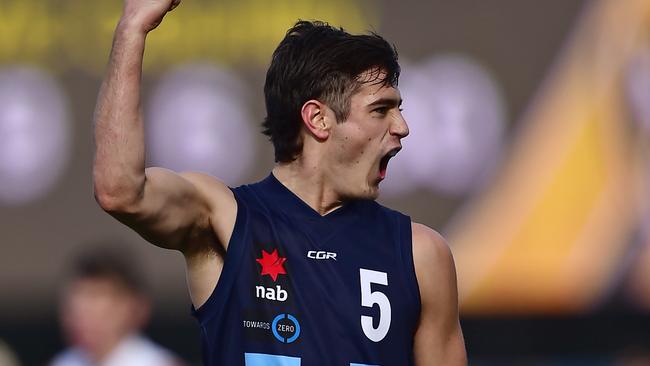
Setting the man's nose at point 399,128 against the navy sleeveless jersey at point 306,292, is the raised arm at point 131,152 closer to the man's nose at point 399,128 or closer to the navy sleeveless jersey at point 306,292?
the navy sleeveless jersey at point 306,292

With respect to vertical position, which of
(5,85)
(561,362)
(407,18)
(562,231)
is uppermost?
(407,18)

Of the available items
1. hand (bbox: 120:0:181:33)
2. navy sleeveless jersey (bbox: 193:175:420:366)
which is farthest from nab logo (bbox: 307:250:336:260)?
hand (bbox: 120:0:181:33)

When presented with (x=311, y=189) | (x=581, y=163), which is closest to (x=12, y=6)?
(x=581, y=163)

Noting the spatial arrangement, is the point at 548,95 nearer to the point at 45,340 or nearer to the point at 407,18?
the point at 407,18

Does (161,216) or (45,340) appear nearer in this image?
(161,216)

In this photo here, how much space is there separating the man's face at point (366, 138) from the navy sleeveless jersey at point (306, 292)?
13 centimetres

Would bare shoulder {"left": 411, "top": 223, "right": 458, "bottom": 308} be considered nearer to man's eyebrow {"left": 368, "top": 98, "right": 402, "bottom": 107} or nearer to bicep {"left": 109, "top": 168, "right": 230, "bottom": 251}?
man's eyebrow {"left": 368, "top": 98, "right": 402, "bottom": 107}

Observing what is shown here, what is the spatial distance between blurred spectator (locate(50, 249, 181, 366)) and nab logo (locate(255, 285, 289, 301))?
3884mm

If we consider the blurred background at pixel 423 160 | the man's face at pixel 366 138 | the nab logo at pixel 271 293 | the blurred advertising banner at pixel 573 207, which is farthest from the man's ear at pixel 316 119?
the blurred advertising banner at pixel 573 207

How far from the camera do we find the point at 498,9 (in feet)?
32.9

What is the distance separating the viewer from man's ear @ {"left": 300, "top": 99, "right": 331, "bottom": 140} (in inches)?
191

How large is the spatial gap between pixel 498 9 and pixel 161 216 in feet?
19.9

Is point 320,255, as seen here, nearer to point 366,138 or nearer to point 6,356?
point 366,138

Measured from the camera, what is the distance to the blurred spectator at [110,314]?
8.37 meters
